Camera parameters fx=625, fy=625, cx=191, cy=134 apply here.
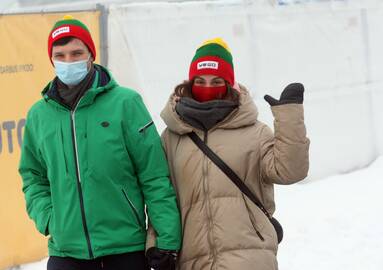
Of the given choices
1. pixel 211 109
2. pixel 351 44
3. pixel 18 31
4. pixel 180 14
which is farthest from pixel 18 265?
pixel 351 44

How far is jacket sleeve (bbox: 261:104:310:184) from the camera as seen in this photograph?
2.52 meters

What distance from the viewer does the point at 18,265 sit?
559 cm

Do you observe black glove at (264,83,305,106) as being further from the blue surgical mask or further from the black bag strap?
the blue surgical mask

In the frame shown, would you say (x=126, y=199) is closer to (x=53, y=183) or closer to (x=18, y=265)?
(x=53, y=183)

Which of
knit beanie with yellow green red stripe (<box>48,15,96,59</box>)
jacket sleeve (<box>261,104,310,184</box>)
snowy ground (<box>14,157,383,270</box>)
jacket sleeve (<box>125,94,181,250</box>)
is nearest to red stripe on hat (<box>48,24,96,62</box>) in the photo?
knit beanie with yellow green red stripe (<box>48,15,96,59</box>)

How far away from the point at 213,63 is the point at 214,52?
0.07 metres

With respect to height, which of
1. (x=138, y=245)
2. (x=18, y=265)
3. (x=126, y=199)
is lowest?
(x=18, y=265)

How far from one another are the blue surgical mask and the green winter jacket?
0.07 m

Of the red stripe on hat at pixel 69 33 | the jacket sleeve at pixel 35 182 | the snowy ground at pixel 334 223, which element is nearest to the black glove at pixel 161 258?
the jacket sleeve at pixel 35 182

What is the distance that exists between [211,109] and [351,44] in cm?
618

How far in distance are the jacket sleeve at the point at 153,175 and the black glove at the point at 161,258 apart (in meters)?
0.03

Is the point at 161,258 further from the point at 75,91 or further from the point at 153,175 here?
the point at 75,91

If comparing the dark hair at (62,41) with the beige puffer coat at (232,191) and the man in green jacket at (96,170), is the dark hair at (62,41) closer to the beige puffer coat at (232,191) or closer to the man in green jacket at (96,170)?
the man in green jacket at (96,170)

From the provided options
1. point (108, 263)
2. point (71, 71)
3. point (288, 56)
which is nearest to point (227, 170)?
point (108, 263)
